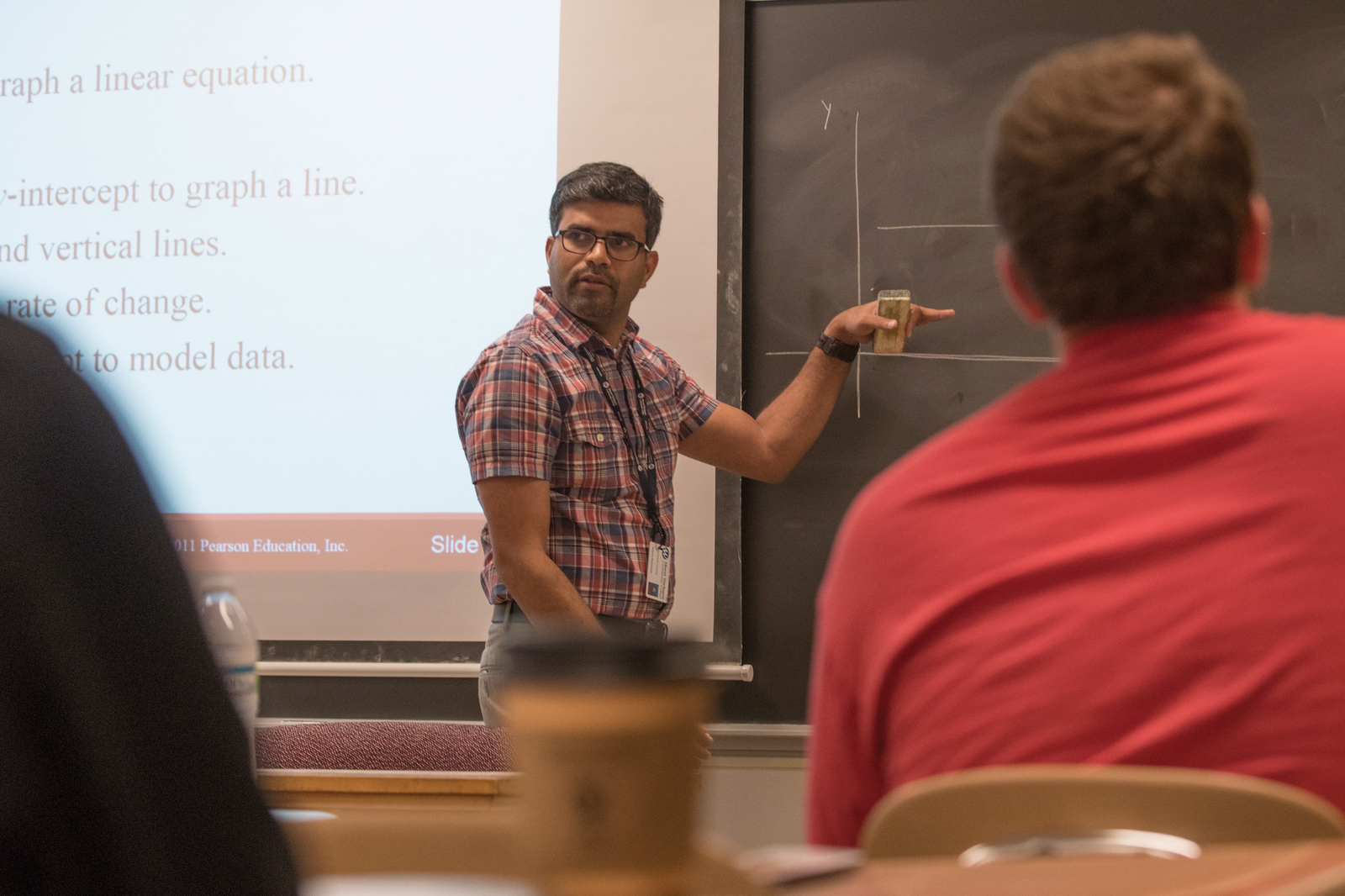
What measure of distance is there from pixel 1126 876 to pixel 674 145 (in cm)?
237

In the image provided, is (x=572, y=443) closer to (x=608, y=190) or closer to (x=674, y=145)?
(x=608, y=190)

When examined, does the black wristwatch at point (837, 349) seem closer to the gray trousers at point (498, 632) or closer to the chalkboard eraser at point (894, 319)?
the chalkboard eraser at point (894, 319)

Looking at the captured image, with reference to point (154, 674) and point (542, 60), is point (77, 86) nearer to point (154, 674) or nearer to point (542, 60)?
point (542, 60)

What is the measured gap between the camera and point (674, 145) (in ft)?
8.95

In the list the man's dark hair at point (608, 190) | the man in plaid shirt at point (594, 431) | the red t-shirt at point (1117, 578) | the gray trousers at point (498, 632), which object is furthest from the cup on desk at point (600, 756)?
the man's dark hair at point (608, 190)

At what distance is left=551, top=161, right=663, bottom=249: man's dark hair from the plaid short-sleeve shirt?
0.72 feet

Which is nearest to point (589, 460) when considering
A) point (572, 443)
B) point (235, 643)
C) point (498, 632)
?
point (572, 443)

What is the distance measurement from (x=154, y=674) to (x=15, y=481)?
3.9 inches

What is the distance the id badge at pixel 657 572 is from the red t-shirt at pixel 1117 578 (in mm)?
1403

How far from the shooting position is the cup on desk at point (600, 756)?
0.41m

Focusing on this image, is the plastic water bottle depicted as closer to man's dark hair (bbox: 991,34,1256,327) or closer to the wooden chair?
the wooden chair

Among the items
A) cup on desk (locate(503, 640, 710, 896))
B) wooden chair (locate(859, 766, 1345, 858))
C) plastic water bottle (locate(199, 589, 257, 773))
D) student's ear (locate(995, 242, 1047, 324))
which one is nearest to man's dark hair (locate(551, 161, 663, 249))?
plastic water bottle (locate(199, 589, 257, 773))

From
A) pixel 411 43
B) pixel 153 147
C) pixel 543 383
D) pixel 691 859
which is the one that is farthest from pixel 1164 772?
pixel 153 147

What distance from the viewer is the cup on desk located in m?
0.41
